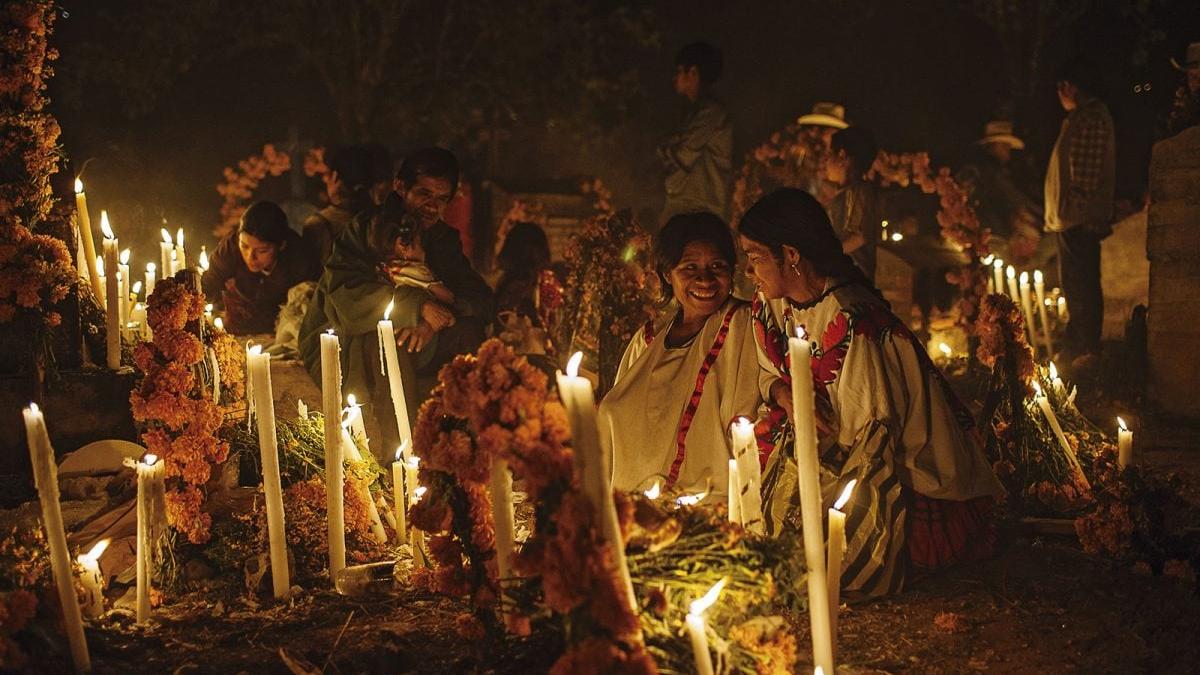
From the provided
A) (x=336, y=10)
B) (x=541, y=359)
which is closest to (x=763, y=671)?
(x=541, y=359)

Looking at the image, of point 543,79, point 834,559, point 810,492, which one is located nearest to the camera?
point 810,492

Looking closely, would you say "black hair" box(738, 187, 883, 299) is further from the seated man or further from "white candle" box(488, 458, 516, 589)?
the seated man

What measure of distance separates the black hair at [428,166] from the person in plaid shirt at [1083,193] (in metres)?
5.74

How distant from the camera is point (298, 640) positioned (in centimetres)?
387

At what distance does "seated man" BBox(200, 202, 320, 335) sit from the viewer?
838 cm

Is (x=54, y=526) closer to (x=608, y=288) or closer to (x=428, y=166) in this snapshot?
(x=428, y=166)

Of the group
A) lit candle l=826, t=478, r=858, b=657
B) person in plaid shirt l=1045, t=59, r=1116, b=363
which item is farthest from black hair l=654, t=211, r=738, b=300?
person in plaid shirt l=1045, t=59, r=1116, b=363

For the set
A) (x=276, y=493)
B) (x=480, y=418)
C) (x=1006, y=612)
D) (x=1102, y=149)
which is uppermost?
(x=1102, y=149)

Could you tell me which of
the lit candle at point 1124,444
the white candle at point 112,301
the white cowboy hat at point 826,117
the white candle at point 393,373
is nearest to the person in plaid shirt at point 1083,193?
the white cowboy hat at point 826,117

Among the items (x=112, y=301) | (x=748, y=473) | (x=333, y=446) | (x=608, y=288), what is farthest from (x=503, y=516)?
(x=608, y=288)

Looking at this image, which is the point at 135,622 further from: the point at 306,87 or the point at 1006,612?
the point at 306,87

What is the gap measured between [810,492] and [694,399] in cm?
205

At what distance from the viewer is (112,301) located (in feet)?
18.7

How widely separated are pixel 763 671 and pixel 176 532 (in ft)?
7.93
